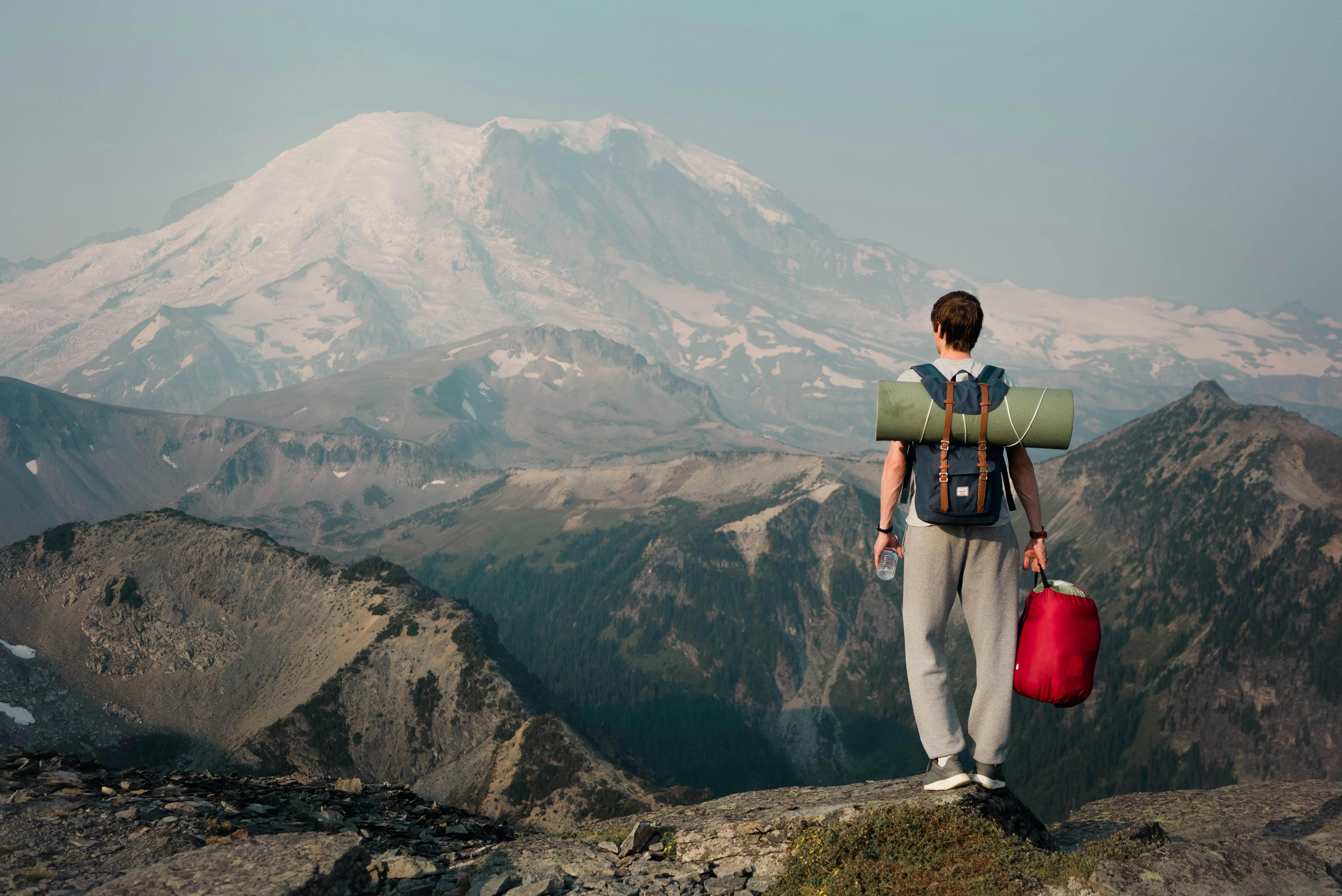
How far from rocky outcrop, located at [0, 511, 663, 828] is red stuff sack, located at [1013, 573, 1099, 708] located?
102 meters

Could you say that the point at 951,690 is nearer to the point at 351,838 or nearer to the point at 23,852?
the point at 351,838

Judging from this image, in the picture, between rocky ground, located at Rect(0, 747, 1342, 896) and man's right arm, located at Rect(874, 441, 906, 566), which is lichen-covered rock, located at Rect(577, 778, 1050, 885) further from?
man's right arm, located at Rect(874, 441, 906, 566)

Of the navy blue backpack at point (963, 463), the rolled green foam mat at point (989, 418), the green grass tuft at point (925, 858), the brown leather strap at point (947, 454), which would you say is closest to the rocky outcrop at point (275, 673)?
the green grass tuft at point (925, 858)

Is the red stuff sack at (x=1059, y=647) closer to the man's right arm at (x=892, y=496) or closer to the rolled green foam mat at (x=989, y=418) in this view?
the man's right arm at (x=892, y=496)

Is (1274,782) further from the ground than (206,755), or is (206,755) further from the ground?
(1274,782)

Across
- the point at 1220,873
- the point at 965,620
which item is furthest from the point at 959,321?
the point at 1220,873

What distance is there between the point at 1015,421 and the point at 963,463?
0.98 meters

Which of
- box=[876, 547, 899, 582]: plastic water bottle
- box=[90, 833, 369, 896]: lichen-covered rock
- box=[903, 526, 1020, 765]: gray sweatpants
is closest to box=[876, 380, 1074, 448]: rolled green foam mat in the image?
box=[903, 526, 1020, 765]: gray sweatpants

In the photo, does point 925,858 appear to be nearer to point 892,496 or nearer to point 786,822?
point 786,822

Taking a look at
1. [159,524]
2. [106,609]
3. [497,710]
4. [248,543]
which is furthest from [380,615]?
[159,524]

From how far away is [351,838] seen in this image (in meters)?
13.0

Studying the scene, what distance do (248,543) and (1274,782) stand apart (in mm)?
188222

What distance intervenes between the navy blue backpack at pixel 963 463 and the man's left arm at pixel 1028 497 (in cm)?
40

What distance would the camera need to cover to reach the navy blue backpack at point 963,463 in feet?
41.8
